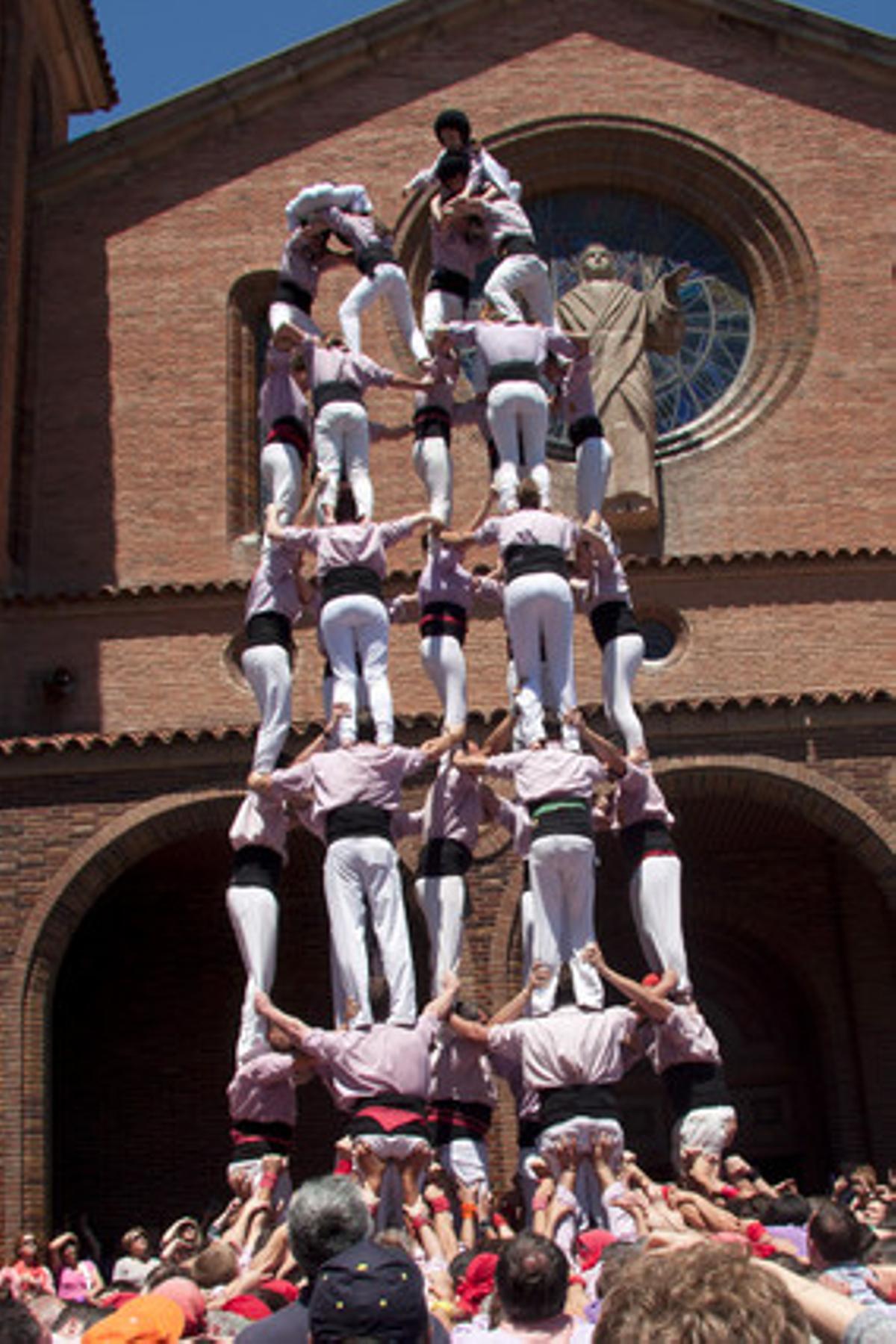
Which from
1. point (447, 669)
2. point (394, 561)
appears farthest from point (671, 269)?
point (447, 669)

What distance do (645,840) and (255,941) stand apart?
97.1 inches

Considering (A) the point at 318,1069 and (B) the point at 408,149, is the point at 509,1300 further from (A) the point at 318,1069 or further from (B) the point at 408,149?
(B) the point at 408,149

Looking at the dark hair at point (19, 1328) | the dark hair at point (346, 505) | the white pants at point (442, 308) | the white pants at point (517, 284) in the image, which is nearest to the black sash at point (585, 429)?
the white pants at point (517, 284)

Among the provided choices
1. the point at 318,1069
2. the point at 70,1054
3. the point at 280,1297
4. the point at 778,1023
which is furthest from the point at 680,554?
the point at 280,1297

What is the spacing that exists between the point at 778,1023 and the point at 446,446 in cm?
820

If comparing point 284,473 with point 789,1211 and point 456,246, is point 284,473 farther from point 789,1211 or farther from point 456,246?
point 789,1211

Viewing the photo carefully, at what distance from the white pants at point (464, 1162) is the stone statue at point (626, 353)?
32.8 feet

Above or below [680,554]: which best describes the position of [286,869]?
below

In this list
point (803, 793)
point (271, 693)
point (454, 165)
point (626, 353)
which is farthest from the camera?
point (626, 353)

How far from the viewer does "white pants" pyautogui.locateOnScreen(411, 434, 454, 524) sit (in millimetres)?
11344

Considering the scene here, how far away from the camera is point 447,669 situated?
10523 mm

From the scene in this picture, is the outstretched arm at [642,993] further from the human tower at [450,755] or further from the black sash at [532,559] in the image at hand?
the black sash at [532,559]

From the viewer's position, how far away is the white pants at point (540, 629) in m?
10.2

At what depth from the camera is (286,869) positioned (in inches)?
646
